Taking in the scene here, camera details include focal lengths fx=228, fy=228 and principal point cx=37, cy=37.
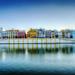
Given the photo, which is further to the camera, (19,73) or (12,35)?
(12,35)

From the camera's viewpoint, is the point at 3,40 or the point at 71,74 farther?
the point at 3,40

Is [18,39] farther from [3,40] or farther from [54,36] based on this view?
[54,36]

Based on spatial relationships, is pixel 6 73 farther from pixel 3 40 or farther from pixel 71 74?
pixel 3 40

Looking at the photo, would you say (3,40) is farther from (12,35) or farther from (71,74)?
(71,74)

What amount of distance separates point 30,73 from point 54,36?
7378 cm

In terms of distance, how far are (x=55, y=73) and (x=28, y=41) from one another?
69693 mm

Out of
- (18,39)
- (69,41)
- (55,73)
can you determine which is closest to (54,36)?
(69,41)

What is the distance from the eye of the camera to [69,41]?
8400cm

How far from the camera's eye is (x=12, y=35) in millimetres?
84000

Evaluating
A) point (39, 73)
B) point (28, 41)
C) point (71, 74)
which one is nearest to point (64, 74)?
point (71, 74)

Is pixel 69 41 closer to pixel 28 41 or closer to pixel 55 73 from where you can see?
pixel 28 41

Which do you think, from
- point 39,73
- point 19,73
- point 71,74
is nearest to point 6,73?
point 19,73

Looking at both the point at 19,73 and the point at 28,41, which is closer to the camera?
the point at 19,73

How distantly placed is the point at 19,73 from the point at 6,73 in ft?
1.98
